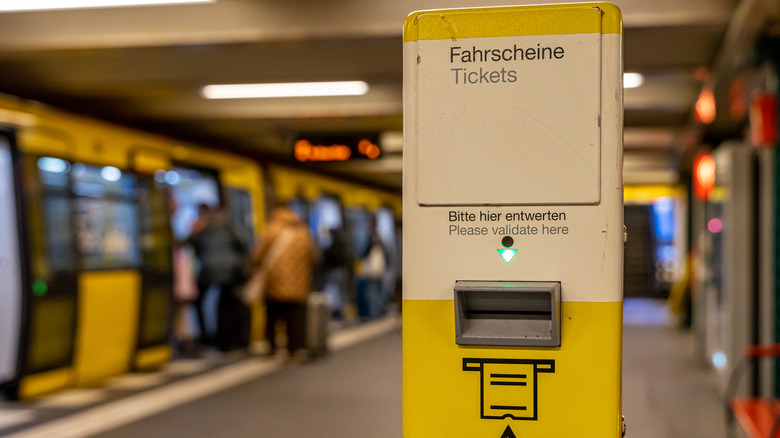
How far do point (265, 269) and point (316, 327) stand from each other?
33.2 inches

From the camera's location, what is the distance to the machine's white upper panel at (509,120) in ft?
6.73

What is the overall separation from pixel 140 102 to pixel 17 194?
1885mm

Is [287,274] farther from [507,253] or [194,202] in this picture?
[507,253]

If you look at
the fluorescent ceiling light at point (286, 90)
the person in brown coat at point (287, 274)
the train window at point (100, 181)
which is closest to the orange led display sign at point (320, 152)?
the person in brown coat at point (287, 274)

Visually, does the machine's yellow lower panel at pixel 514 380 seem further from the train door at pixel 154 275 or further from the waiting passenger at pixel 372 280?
the waiting passenger at pixel 372 280

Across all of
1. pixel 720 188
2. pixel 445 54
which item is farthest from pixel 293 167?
pixel 445 54

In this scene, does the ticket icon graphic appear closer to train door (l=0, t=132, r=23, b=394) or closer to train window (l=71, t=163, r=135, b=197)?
train door (l=0, t=132, r=23, b=394)

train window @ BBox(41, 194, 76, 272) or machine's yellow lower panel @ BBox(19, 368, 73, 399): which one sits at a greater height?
train window @ BBox(41, 194, 76, 272)

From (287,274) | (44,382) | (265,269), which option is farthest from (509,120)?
(265,269)

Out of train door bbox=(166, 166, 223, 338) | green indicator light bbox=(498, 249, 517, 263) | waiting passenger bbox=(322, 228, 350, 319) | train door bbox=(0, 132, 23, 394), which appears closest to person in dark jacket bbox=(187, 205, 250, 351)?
train door bbox=(166, 166, 223, 338)

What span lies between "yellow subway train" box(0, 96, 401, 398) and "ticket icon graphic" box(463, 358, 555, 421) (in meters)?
5.07

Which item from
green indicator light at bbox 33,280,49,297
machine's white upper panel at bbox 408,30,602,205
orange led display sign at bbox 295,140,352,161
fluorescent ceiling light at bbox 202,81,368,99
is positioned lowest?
green indicator light at bbox 33,280,49,297

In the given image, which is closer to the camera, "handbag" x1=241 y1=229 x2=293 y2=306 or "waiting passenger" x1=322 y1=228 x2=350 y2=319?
"handbag" x1=241 y1=229 x2=293 y2=306

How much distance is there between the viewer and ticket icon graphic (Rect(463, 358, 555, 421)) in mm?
2086
